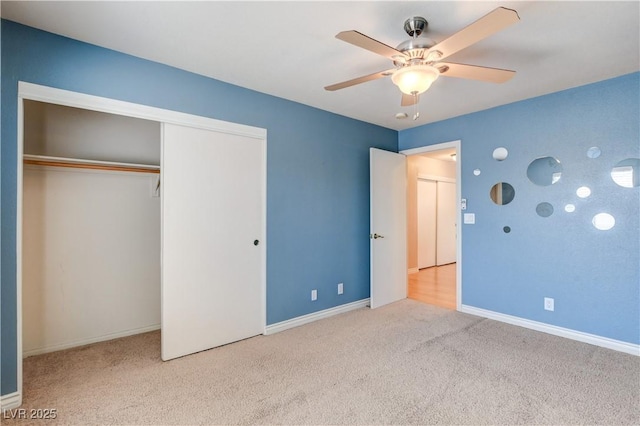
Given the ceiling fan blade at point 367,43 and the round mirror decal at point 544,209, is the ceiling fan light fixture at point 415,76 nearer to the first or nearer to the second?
the ceiling fan blade at point 367,43

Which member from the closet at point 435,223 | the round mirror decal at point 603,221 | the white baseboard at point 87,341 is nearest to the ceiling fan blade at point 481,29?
the round mirror decal at point 603,221

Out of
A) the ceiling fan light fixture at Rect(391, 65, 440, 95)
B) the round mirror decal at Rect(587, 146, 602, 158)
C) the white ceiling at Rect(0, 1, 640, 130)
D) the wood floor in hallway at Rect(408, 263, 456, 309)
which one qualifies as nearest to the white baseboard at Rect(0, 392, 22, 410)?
the white ceiling at Rect(0, 1, 640, 130)

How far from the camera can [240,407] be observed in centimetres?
198

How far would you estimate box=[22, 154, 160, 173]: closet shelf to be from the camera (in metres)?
2.60

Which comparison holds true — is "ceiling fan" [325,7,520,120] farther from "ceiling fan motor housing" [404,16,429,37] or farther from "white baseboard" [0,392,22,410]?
"white baseboard" [0,392,22,410]

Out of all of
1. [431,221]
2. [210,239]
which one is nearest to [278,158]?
[210,239]

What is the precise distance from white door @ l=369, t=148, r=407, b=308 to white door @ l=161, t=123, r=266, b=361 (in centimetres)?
153

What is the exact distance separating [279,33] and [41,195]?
2.45 m

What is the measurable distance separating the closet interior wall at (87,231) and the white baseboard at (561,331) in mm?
3632

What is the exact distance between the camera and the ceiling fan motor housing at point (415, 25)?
1.92m

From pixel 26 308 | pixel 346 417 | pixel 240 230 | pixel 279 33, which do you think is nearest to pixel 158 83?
pixel 279 33

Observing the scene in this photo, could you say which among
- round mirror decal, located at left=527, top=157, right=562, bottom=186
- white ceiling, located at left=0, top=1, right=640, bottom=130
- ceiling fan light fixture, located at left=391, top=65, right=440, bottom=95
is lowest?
round mirror decal, located at left=527, top=157, right=562, bottom=186

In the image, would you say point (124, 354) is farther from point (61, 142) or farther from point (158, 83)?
point (158, 83)

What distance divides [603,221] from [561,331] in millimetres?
1131
